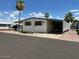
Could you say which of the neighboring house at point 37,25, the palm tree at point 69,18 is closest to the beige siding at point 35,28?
the neighboring house at point 37,25

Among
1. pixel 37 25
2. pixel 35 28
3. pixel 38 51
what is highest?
pixel 37 25

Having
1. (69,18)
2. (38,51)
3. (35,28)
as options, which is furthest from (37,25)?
(69,18)

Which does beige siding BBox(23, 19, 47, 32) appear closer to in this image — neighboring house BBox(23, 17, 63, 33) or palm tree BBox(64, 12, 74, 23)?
neighboring house BBox(23, 17, 63, 33)

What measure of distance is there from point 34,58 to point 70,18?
8106 centimetres

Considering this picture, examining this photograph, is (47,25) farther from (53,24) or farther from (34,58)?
(34,58)

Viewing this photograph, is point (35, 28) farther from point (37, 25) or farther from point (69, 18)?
point (69, 18)

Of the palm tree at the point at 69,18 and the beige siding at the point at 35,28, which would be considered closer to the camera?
the beige siding at the point at 35,28

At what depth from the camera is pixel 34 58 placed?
32.6 ft

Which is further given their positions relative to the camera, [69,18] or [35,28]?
[69,18]

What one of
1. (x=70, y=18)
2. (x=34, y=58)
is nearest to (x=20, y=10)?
(x=70, y=18)

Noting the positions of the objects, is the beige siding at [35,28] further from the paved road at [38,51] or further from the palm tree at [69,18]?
the palm tree at [69,18]

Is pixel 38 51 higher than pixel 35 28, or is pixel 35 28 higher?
pixel 35 28

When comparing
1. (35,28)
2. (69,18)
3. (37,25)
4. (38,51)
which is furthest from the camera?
(69,18)

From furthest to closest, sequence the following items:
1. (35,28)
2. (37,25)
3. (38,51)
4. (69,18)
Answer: (69,18)
(35,28)
(37,25)
(38,51)
